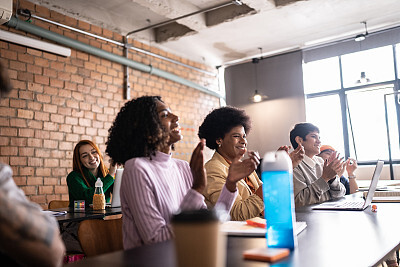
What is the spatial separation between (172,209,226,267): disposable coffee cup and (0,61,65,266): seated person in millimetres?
265

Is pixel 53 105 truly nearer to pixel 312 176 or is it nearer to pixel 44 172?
pixel 44 172

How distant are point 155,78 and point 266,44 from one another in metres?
2.10

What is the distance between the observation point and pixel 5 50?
161 inches

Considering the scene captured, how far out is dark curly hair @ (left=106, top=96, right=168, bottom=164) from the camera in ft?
4.88

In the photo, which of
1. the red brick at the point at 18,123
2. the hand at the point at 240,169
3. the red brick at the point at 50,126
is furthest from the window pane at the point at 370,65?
the hand at the point at 240,169

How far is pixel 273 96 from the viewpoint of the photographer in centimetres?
729

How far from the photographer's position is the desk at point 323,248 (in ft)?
2.72

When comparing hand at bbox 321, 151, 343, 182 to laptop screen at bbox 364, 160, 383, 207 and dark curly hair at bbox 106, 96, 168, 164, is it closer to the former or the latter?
laptop screen at bbox 364, 160, 383, 207

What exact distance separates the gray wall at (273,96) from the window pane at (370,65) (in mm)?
814

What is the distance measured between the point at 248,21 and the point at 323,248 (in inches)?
196

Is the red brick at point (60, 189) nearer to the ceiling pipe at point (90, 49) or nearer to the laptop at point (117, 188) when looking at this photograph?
the ceiling pipe at point (90, 49)

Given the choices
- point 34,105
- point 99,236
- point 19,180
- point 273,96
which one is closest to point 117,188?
point 99,236

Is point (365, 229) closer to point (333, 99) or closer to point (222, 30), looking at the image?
point (222, 30)

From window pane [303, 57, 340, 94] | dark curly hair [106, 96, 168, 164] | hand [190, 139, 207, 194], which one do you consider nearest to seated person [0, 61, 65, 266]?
hand [190, 139, 207, 194]
